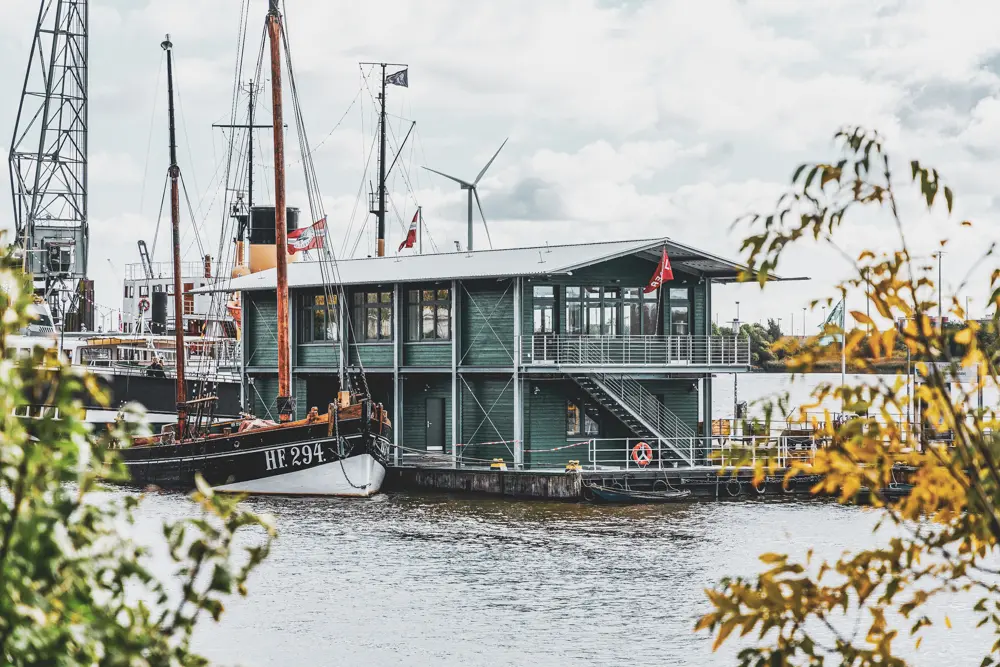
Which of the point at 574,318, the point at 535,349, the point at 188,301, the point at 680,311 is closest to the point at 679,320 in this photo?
the point at 680,311

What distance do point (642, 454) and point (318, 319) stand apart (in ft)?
37.6

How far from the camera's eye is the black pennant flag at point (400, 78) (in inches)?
2148

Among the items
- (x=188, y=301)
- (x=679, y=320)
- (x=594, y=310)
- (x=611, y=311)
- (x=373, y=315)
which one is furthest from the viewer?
(x=188, y=301)

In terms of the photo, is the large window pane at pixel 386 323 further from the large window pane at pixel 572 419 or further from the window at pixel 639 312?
the window at pixel 639 312

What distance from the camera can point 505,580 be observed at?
23.5 metres

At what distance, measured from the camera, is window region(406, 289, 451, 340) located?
38.7m

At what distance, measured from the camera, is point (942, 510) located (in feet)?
18.8

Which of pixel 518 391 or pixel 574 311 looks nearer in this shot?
pixel 518 391

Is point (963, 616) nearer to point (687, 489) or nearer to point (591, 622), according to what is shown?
point (591, 622)

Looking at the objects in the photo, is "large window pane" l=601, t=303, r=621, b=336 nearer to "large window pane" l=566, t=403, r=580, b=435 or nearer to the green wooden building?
the green wooden building

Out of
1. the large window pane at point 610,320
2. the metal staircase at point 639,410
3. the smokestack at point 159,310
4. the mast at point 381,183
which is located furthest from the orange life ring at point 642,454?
the smokestack at point 159,310

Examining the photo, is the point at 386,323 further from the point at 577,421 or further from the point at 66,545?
the point at 66,545

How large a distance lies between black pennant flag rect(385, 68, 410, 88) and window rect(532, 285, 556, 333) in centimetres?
2003

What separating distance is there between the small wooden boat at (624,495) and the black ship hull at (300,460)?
589 cm
